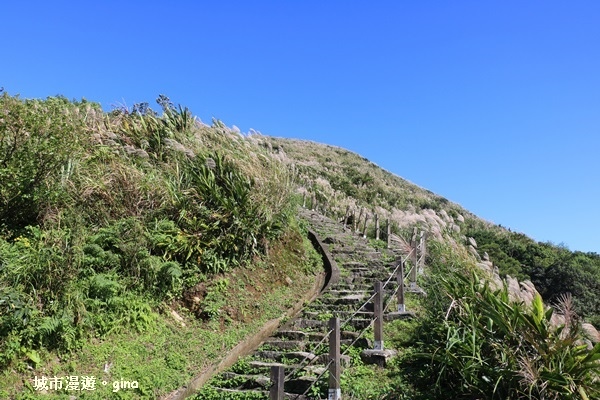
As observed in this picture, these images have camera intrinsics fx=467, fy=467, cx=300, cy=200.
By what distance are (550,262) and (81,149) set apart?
16482mm

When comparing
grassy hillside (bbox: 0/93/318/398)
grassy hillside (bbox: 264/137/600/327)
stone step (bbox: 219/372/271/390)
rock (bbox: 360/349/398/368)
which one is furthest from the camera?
grassy hillside (bbox: 264/137/600/327)

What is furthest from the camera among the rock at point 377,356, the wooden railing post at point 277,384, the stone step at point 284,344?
the stone step at point 284,344

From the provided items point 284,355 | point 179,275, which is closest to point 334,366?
point 284,355

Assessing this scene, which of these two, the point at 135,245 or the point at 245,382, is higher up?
the point at 135,245

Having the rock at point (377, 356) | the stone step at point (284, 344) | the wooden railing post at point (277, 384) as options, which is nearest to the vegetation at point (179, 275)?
the rock at point (377, 356)

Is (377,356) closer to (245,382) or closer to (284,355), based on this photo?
(284,355)

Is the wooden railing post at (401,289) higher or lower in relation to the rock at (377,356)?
higher

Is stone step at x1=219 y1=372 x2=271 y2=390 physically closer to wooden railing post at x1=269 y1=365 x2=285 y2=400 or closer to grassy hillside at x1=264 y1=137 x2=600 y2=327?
wooden railing post at x1=269 y1=365 x2=285 y2=400

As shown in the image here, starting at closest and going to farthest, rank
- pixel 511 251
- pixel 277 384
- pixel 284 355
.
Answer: pixel 277 384 → pixel 284 355 → pixel 511 251

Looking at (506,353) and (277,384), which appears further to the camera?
(506,353)

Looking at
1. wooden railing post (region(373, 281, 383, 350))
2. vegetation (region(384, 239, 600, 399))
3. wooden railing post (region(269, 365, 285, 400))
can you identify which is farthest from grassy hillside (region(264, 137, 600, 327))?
wooden railing post (region(269, 365, 285, 400))

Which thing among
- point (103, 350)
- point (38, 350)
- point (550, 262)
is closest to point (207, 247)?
point (103, 350)

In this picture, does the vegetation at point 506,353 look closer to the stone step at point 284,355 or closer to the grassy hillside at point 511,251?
the stone step at point 284,355

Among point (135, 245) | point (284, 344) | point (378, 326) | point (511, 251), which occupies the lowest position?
point (284, 344)
